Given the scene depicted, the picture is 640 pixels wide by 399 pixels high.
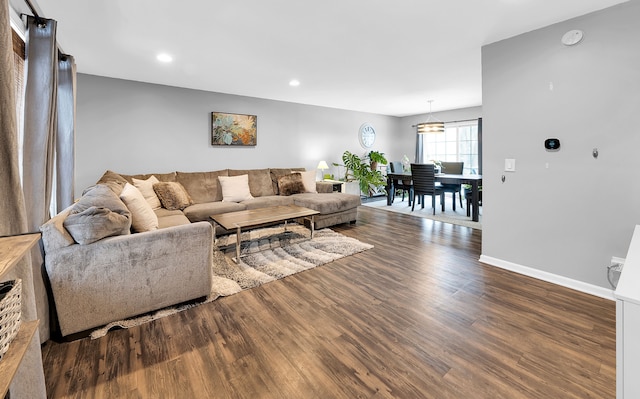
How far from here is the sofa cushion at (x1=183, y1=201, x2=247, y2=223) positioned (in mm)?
3771

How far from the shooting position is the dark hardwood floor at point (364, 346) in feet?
4.71

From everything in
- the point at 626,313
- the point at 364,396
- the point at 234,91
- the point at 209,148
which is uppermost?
the point at 234,91

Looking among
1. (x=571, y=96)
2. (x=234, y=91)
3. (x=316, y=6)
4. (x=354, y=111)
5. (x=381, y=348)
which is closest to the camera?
(x=381, y=348)

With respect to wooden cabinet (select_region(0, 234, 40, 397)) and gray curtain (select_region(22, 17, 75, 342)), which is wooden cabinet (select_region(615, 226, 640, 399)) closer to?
wooden cabinet (select_region(0, 234, 40, 397))

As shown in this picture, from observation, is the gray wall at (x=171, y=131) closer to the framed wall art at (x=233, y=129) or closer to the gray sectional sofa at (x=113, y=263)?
the framed wall art at (x=233, y=129)

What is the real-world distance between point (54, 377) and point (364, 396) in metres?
1.65

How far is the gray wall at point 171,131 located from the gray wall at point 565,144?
3784 millimetres

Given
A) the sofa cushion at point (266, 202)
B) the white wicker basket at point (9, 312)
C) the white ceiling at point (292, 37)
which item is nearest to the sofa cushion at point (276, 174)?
the sofa cushion at point (266, 202)

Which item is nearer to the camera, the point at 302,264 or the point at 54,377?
the point at 54,377

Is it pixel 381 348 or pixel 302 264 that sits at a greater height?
pixel 302 264

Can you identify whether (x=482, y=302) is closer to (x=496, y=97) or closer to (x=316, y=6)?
(x=496, y=97)

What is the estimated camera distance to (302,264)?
3.05 metres

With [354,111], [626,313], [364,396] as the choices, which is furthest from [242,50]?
[354,111]

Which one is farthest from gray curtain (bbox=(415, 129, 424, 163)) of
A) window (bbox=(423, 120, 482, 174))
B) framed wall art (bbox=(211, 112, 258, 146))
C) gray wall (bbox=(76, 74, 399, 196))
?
framed wall art (bbox=(211, 112, 258, 146))
